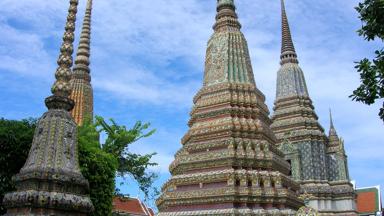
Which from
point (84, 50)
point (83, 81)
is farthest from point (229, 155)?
point (84, 50)

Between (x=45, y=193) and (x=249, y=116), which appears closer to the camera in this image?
(x=45, y=193)

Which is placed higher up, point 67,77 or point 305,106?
point 305,106

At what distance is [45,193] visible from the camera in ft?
21.9

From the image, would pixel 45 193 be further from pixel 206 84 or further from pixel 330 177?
pixel 330 177

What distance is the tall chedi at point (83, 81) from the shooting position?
83.2 ft

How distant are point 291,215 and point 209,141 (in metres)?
4.96

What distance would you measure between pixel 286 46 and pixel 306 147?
31.1 feet

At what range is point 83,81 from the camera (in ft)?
86.1

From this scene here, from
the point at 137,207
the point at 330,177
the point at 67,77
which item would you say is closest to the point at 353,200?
the point at 330,177

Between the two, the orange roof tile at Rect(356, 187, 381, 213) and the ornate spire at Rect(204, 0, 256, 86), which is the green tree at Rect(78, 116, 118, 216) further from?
Result: the orange roof tile at Rect(356, 187, 381, 213)

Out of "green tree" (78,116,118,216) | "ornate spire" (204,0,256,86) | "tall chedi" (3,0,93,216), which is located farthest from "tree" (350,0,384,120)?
"ornate spire" (204,0,256,86)

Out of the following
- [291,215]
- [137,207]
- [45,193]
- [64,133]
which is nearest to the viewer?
[45,193]

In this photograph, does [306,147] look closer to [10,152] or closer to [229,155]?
[229,155]

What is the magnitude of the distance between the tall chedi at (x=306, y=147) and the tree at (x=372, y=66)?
66.9 feet
